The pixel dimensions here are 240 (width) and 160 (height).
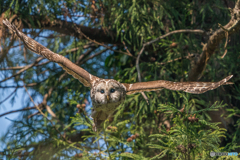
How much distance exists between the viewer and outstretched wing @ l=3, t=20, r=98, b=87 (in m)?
2.94

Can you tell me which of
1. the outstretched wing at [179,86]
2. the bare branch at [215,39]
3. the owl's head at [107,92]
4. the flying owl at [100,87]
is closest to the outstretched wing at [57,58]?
the flying owl at [100,87]

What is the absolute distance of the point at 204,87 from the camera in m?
2.63

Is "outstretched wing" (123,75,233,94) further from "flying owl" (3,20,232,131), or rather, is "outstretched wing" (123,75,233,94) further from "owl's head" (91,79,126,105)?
"owl's head" (91,79,126,105)

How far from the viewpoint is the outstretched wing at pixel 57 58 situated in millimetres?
2936

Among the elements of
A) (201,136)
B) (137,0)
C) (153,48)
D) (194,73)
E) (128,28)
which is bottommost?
(201,136)

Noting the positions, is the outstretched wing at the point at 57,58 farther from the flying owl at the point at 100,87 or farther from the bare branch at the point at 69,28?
the bare branch at the point at 69,28

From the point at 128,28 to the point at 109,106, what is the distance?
1435 mm

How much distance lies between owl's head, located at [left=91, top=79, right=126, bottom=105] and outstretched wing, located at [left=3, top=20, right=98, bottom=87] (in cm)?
18

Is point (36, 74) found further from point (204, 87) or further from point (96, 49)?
point (204, 87)

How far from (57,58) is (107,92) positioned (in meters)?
0.66

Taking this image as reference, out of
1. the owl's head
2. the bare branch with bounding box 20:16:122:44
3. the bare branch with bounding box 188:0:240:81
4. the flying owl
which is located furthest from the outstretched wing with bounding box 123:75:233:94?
the bare branch with bounding box 20:16:122:44

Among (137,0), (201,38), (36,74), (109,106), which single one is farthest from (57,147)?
(201,38)

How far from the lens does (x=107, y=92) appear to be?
9.62ft

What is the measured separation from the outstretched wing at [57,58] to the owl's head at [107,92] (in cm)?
18
